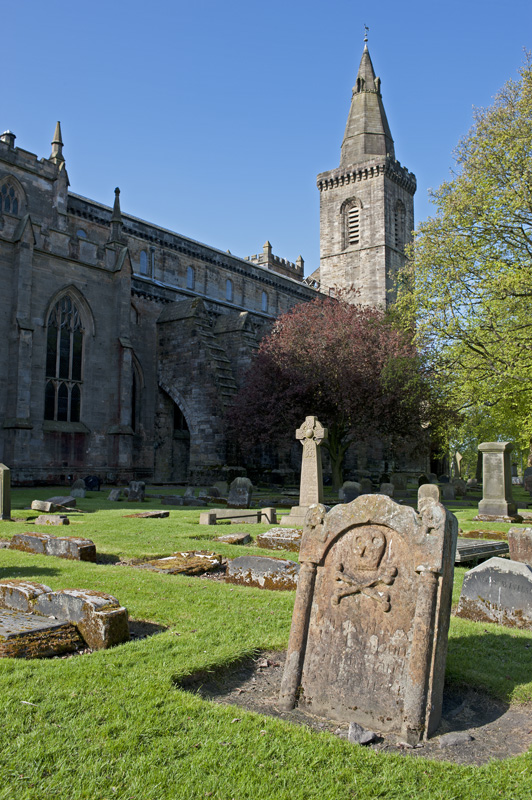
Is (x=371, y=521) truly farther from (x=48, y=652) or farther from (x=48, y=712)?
(x=48, y=652)

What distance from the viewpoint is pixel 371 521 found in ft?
12.1

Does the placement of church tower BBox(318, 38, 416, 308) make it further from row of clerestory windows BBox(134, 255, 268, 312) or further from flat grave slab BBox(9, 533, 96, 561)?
flat grave slab BBox(9, 533, 96, 561)

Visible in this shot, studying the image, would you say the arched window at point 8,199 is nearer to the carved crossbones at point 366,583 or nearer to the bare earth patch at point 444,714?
the bare earth patch at point 444,714

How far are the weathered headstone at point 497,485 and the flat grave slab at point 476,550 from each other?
5369 mm

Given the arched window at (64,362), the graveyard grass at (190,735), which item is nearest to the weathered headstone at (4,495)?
the graveyard grass at (190,735)

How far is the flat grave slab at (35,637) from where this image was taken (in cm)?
406

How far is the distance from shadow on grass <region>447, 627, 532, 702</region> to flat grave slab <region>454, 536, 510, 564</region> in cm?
321

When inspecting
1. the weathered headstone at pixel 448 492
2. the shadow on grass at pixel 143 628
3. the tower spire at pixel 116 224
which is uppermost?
the tower spire at pixel 116 224

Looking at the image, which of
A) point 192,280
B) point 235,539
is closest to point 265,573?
point 235,539

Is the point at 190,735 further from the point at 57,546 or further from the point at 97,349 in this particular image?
the point at 97,349

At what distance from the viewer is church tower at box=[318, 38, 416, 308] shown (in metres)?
46.3

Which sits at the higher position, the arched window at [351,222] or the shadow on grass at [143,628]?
the arched window at [351,222]

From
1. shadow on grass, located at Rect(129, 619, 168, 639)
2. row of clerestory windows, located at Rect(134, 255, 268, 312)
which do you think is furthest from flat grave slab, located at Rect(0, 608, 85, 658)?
row of clerestory windows, located at Rect(134, 255, 268, 312)

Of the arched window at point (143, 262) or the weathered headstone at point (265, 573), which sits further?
the arched window at point (143, 262)
